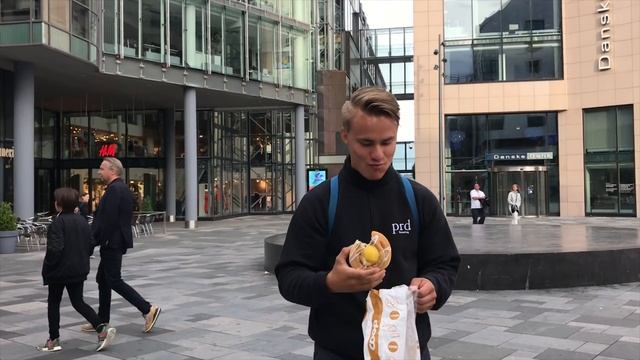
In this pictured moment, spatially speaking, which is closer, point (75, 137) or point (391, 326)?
point (391, 326)

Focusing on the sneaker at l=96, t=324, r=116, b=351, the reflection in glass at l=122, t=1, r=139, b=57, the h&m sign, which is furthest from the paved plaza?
the h&m sign

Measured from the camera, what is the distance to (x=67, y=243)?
6254 millimetres

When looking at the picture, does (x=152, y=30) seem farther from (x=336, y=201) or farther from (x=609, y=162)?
(x=336, y=201)

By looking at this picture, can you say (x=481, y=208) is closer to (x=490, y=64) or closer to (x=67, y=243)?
(x=490, y=64)

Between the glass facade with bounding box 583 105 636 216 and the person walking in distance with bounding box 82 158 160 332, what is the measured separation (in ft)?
101

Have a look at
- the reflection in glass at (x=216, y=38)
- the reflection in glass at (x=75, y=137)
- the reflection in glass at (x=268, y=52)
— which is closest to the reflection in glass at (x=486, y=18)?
the reflection in glass at (x=268, y=52)

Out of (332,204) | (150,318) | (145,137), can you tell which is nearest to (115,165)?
(150,318)

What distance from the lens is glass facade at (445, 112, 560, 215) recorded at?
34094mm

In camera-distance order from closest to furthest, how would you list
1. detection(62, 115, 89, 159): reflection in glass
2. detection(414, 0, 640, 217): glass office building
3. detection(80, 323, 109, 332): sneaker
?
detection(80, 323, 109, 332): sneaker → detection(414, 0, 640, 217): glass office building → detection(62, 115, 89, 159): reflection in glass

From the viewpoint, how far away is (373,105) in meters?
2.19

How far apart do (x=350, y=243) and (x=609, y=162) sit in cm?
3406

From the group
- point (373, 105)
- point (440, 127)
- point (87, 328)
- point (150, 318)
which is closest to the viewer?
point (373, 105)

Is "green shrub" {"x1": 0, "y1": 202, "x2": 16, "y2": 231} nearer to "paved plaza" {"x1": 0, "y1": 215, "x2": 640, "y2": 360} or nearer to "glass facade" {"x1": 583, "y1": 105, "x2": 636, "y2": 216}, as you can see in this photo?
"paved plaza" {"x1": 0, "y1": 215, "x2": 640, "y2": 360}

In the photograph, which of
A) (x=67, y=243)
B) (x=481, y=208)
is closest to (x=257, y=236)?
(x=481, y=208)
